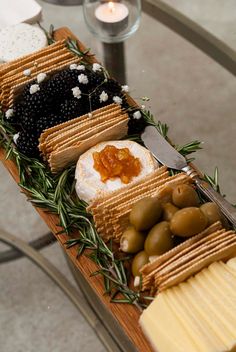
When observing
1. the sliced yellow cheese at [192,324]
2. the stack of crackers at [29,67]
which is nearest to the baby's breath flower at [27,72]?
the stack of crackers at [29,67]

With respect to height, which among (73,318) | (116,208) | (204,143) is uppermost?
(116,208)

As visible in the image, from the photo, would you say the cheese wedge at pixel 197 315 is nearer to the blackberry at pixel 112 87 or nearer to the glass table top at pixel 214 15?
the blackberry at pixel 112 87

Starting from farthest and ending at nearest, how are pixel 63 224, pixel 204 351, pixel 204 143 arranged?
1. pixel 204 143
2. pixel 63 224
3. pixel 204 351

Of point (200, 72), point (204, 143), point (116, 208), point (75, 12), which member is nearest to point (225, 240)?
point (116, 208)

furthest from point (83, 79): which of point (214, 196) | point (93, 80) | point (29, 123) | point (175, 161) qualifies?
point (214, 196)

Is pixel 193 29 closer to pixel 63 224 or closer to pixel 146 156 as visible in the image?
pixel 146 156

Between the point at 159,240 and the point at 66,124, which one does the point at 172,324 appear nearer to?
the point at 159,240
